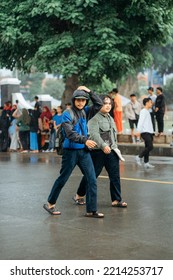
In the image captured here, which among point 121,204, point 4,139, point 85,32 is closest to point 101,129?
point 121,204

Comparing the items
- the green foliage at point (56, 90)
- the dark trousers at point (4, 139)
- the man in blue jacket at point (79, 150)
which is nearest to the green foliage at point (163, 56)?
the dark trousers at point (4, 139)

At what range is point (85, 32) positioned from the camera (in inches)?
828

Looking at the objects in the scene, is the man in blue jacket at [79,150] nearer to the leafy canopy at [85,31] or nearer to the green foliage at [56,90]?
the leafy canopy at [85,31]

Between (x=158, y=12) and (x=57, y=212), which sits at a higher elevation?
(x=158, y=12)

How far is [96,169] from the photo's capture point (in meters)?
9.60

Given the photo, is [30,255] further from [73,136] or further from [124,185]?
[124,185]

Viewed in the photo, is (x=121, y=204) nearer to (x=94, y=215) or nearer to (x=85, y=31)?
A: (x=94, y=215)

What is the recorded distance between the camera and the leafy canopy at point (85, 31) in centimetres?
2034

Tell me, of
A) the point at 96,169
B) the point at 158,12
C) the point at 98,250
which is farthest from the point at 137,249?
the point at 158,12

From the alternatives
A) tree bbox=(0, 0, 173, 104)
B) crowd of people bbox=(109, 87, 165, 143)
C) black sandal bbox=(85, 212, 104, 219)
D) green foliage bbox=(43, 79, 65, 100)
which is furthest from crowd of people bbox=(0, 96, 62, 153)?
green foliage bbox=(43, 79, 65, 100)

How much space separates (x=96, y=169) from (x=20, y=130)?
13.1 m

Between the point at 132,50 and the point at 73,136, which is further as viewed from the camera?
the point at 132,50

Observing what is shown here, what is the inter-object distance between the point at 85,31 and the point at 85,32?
0.05m
